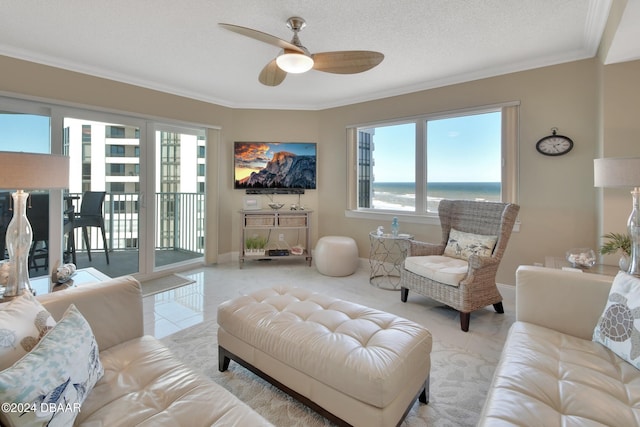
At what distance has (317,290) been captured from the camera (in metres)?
3.62

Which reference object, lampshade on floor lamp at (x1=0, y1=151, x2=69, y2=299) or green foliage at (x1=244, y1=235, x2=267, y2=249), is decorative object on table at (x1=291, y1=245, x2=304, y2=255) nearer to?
green foliage at (x1=244, y1=235, x2=267, y2=249)

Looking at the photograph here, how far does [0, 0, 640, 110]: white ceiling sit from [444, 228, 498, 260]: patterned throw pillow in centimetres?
172

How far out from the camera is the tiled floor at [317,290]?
254 cm

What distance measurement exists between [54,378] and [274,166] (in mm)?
4105

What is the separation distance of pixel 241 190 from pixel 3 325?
3.96 m

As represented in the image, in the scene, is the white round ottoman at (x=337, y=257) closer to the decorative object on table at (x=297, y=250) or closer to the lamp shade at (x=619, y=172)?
the decorative object on table at (x=297, y=250)

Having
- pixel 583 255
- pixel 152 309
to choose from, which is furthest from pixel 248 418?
pixel 583 255

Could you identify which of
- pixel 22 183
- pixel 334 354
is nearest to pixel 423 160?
pixel 334 354

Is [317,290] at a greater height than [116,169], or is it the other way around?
[116,169]

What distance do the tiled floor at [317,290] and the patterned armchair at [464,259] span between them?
0.17 m

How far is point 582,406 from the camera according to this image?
42.4 inches

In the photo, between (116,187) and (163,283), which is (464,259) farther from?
(116,187)

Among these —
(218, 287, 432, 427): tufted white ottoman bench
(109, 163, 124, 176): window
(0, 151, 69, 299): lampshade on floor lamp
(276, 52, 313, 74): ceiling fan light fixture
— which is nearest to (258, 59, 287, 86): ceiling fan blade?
(276, 52, 313, 74): ceiling fan light fixture

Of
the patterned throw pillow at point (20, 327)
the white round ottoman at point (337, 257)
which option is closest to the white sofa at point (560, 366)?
the patterned throw pillow at point (20, 327)
